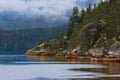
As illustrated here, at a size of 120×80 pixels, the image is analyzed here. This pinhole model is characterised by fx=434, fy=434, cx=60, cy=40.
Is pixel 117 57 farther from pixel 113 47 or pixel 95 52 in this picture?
pixel 95 52

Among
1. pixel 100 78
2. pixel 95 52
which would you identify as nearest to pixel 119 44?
pixel 95 52

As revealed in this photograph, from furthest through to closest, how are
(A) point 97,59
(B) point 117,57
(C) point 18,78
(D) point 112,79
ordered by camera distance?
1. (A) point 97,59
2. (B) point 117,57
3. (C) point 18,78
4. (D) point 112,79

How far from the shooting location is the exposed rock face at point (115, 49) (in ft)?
578

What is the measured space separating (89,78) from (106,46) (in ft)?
322

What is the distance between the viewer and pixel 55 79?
307ft

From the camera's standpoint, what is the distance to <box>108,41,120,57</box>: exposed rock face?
578ft

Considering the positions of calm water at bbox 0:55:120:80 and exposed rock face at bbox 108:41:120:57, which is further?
exposed rock face at bbox 108:41:120:57

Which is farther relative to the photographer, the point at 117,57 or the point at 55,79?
the point at 117,57

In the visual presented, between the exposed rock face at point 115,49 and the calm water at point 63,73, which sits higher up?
the exposed rock face at point 115,49

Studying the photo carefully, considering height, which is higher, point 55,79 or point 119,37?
point 119,37

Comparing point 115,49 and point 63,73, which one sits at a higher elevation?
point 115,49

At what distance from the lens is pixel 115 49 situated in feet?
591

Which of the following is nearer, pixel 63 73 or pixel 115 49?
pixel 63 73

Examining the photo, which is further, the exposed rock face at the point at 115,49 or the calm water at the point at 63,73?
the exposed rock face at the point at 115,49
